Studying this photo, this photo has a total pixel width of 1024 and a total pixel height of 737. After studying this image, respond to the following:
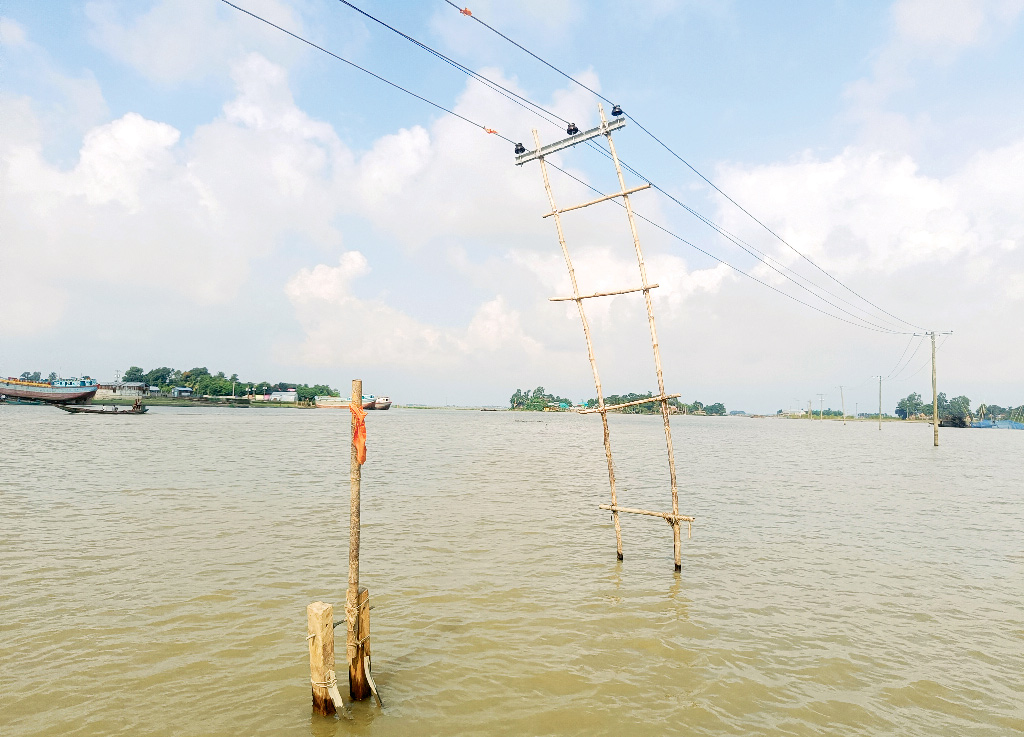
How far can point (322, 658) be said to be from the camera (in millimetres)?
6734

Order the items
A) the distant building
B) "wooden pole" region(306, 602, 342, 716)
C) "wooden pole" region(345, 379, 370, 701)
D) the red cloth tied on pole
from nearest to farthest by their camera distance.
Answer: "wooden pole" region(306, 602, 342, 716) < "wooden pole" region(345, 379, 370, 701) < the red cloth tied on pole < the distant building

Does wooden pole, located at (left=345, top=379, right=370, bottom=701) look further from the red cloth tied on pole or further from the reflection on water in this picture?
the reflection on water

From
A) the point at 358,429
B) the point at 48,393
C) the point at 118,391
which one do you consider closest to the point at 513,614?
the point at 358,429

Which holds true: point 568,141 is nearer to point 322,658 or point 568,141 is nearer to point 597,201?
point 597,201

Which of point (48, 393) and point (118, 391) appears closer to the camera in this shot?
point (48, 393)

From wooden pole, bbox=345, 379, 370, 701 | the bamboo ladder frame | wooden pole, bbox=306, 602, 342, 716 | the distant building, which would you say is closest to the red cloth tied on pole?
wooden pole, bbox=345, 379, 370, 701

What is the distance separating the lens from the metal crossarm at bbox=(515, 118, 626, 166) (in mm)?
12978

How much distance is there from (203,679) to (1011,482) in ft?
149

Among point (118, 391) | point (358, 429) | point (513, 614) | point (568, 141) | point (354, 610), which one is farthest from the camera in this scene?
point (118, 391)

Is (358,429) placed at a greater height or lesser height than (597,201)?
lesser

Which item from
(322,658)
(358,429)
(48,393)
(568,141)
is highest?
(568,141)

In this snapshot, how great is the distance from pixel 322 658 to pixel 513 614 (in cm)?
499

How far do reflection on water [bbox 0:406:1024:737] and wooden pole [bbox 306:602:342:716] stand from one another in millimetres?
266

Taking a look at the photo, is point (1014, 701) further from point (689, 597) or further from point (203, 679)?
point (203, 679)
